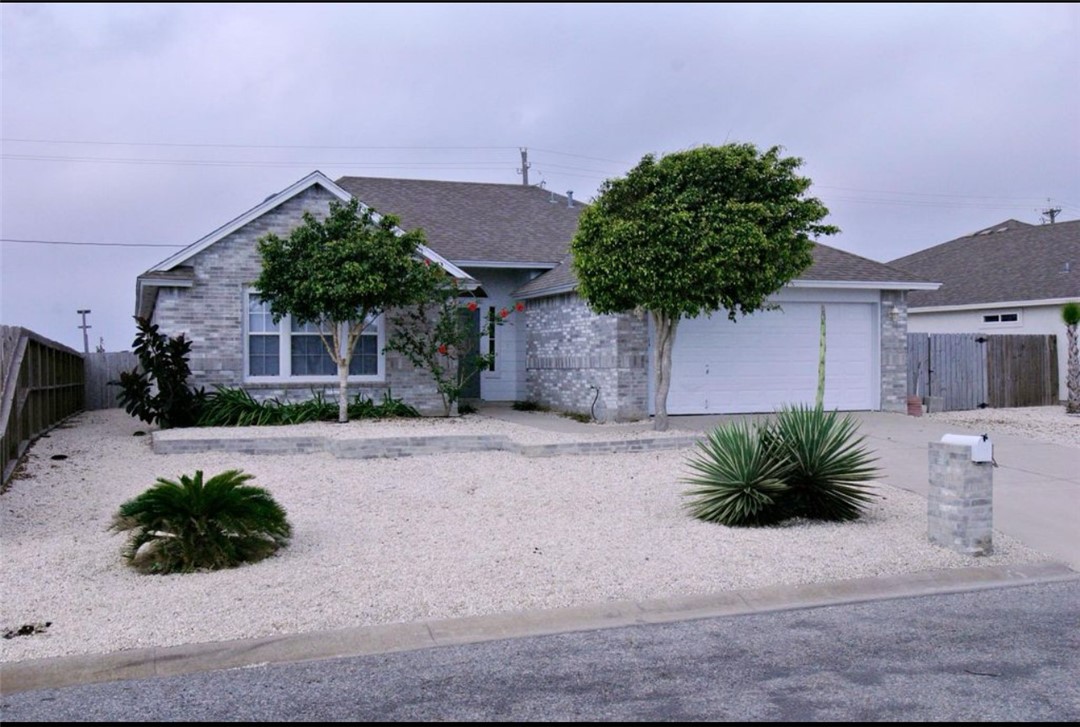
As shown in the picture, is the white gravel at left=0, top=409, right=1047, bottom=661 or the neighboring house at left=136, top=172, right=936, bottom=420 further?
the neighboring house at left=136, top=172, right=936, bottom=420

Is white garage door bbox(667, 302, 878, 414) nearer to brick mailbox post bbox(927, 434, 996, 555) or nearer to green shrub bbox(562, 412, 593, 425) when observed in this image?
green shrub bbox(562, 412, 593, 425)

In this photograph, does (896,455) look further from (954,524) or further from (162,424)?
(162,424)

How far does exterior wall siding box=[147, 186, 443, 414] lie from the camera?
16.8 m

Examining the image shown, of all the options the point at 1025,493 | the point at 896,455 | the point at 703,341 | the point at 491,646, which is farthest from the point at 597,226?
the point at 491,646

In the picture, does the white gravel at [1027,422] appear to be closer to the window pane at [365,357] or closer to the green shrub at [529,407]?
the green shrub at [529,407]

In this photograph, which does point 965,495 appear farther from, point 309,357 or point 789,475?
point 309,357

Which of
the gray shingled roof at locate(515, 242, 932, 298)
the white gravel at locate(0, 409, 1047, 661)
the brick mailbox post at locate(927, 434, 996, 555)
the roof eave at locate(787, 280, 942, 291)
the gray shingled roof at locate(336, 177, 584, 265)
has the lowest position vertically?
the white gravel at locate(0, 409, 1047, 661)

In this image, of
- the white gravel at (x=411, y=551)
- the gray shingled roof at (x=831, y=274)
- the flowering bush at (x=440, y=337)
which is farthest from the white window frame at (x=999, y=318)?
the white gravel at (x=411, y=551)

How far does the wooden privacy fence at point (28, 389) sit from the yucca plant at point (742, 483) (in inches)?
321

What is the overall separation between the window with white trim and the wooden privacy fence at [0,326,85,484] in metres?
22.4

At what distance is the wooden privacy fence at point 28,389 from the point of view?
12.4 meters

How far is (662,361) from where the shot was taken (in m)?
16.1

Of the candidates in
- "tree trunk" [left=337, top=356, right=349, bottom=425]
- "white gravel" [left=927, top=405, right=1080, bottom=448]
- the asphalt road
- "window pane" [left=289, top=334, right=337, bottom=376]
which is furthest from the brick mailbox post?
"window pane" [left=289, top=334, right=337, bottom=376]

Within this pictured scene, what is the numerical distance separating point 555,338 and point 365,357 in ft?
13.3
